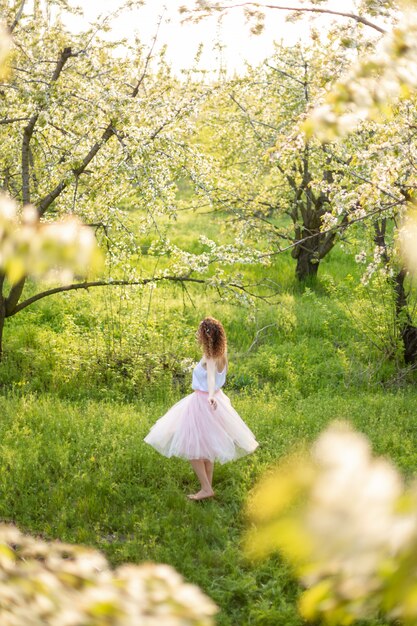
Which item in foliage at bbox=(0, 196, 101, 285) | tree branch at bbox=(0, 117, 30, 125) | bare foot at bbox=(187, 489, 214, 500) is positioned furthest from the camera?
tree branch at bbox=(0, 117, 30, 125)

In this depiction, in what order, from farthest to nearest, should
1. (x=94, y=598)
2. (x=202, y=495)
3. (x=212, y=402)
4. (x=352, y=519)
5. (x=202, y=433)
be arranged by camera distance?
(x=212, y=402) < (x=202, y=433) < (x=202, y=495) < (x=94, y=598) < (x=352, y=519)

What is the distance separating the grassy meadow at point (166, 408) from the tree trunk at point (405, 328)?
0.22 metres

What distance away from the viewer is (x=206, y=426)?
7430 millimetres

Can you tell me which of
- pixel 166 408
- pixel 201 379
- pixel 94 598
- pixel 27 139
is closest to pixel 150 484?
pixel 201 379

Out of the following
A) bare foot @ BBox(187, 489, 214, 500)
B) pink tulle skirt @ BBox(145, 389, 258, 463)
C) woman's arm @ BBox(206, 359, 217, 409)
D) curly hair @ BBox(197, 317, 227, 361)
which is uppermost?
curly hair @ BBox(197, 317, 227, 361)

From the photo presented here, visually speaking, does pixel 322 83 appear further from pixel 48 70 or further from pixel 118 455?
pixel 48 70

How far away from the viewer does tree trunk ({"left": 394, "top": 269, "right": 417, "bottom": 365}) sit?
1225 centimetres

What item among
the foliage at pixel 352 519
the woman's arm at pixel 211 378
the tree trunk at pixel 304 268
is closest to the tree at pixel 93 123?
Answer: the woman's arm at pixel 211 378

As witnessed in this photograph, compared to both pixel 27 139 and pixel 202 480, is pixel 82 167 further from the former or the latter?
pixel 202 480

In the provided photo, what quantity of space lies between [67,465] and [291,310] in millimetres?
8657

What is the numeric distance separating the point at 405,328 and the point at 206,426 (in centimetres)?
621

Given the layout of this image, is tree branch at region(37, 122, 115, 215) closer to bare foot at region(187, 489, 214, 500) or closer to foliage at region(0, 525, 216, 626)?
bare foot at region(187, 489, 214, 500)

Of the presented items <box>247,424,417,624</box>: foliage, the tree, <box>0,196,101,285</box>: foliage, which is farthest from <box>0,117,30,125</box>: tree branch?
<box>247,424,417,624</box>: foliage

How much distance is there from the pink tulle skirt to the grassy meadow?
345 millimetres
